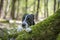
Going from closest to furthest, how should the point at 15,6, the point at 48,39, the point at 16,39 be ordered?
the point at 48,39 < the point at 16,39 < the point at 15,6

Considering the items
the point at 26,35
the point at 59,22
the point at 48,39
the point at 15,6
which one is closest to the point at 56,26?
the point at 59,22

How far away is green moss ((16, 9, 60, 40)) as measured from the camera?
13.5 feet

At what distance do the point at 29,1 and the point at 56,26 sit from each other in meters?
12.2

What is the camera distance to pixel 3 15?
1455cm

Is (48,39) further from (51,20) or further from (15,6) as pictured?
(15,6)

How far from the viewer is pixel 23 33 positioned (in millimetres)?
4375

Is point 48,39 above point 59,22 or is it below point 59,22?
below

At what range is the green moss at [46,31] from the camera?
4.12 metres

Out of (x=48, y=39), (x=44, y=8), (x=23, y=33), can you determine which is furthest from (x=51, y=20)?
(x=44, y=8)

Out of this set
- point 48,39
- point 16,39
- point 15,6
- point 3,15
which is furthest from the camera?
point 15,6

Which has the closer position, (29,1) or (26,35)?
(26,35)

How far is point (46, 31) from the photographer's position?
414 cm

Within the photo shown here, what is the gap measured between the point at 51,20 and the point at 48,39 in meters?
0.49

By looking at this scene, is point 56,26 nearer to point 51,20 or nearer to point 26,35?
point 51,20
